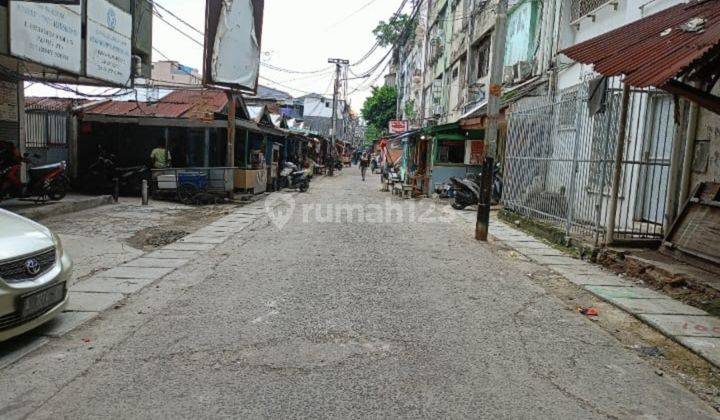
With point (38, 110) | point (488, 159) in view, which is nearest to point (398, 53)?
point (38, 110)

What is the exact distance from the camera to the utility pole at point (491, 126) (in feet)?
36.3

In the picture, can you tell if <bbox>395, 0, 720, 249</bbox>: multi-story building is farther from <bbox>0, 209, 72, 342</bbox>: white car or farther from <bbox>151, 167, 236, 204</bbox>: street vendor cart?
<bbox>151, 167, 236, 204</bbox>: street vendor cart

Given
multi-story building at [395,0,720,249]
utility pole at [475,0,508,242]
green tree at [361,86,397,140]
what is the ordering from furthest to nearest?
green tree at [361,86,397,140]
utility pole at [475,0,508,242]
multi-story building at [395,0,720,249]

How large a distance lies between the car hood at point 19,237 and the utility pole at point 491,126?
8.03 meters

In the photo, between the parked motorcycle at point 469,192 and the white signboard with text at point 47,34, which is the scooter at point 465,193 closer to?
the parked motorcycle at point 469,192

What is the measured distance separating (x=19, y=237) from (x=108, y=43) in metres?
10.5

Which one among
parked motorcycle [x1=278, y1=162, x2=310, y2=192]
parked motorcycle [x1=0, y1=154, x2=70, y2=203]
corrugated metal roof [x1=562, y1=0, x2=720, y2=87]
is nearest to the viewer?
corrugated metal roof [x1=562, y1=0, x2=720, y2=87]

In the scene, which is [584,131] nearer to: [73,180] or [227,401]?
[227,401]

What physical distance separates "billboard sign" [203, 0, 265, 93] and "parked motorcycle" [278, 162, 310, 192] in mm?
6390

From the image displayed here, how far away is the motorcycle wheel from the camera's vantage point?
12.7 metres

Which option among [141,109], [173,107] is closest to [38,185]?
[141,109]

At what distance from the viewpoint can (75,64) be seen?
484 inches

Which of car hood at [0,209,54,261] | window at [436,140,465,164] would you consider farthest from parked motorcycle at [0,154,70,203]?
window at [436,140,465,164]

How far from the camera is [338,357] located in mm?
4328
